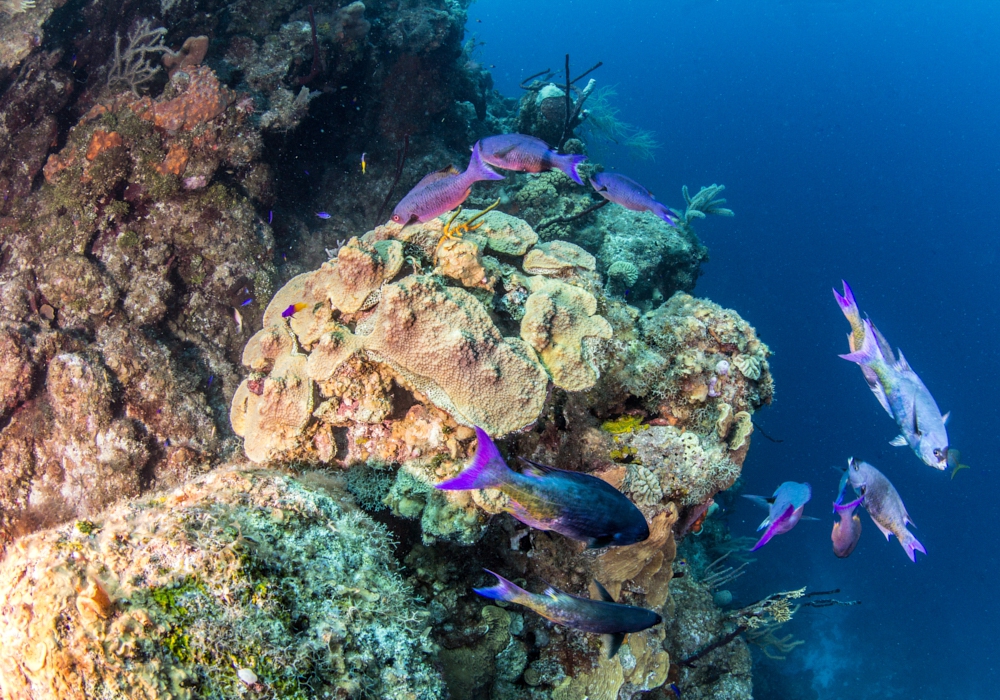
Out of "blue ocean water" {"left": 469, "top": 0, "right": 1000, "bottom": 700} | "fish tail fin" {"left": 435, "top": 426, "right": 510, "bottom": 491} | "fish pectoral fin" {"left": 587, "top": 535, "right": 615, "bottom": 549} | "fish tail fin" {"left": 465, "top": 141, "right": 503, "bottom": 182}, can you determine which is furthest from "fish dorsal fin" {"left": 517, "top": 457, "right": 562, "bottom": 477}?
"blue ocean water" {"left": 469, "top": 0, "right": 1000, "bottom": 700}

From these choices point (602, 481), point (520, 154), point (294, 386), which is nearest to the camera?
point (602, 481)

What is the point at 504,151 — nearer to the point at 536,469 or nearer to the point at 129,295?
the point at 536,469

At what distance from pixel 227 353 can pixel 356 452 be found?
2.88 meters

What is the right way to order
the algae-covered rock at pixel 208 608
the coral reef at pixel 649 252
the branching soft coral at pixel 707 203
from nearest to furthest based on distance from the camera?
the algae-covered rock at pixel 208 608, the coral reef at pixel 649 252, the branching soft coral at pixel 707 203

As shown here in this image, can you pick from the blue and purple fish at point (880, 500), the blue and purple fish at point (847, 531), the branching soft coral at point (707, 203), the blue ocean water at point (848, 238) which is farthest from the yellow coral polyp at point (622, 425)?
the blue ocean water at point (848, 238)

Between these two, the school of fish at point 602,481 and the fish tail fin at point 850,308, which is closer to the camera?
the school of fish at point 602,481

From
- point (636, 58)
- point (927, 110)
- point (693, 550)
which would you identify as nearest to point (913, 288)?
point (927, 110)

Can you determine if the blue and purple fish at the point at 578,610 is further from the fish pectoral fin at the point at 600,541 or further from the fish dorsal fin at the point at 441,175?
the fish dorsal fin at the point at 441,175

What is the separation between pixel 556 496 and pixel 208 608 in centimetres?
119

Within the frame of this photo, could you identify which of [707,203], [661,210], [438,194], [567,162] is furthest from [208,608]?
[707,203]

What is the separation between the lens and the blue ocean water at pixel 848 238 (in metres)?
21.5

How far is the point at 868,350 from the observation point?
280cm

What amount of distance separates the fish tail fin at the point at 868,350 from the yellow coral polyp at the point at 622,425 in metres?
1.30

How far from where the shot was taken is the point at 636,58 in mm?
97875
